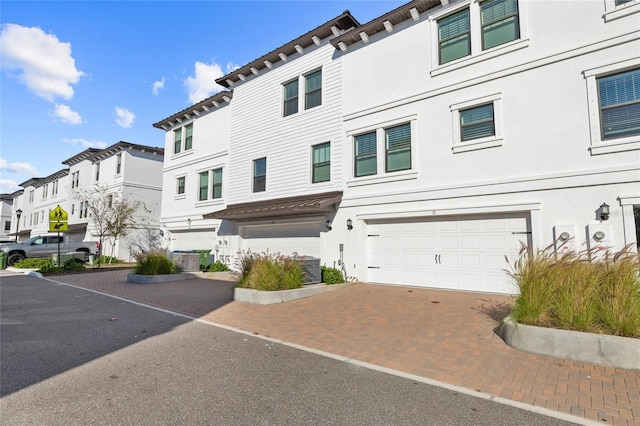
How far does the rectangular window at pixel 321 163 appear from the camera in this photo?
14242 mm

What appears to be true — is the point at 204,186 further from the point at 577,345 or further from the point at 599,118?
the point at 577,345

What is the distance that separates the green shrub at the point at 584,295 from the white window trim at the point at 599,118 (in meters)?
4.26

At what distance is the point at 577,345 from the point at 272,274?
7.16 meters

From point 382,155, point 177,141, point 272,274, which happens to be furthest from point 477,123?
point 177,141

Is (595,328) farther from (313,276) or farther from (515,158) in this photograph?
(313,276)

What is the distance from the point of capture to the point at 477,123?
34.5ft

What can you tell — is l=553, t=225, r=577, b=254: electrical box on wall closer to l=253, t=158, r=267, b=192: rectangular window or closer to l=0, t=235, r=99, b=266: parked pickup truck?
l=253, t=158, r=267, b=192: rectangular window

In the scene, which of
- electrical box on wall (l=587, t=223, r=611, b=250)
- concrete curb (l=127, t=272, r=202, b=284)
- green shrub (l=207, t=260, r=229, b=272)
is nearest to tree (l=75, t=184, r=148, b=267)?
green shrub (l=207, t=260, r=229, b=272)

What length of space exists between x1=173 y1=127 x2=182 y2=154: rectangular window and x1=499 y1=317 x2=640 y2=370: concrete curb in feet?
71.5

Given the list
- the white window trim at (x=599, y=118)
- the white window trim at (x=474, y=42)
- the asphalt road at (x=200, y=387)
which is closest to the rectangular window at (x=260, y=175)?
the white window trim at (x=474, y=42)

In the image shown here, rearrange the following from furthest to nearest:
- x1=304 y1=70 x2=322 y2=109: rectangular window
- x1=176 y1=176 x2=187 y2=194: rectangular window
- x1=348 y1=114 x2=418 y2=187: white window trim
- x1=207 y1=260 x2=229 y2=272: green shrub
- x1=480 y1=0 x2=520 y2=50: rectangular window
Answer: x1=176 y1=176 x2=187 y2=194: rectangular window → x1=207 y1=260 x2=229 y2=272: green shrub → x1=304 y1=70 x2=322 y2=109: rectangular window → x1=348 y1=114 x2=418 y2=187: white window trim → x1=480 y1=0 x2=520 y2=50: rectangular window

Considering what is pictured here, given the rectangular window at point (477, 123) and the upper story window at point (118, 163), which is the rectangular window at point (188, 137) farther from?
the rectangular window at point (477, 123)

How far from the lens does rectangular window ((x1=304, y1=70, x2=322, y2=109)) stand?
15062 millimetres

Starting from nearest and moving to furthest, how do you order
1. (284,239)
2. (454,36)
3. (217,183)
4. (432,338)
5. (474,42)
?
(432,338) → (474,42) → (454,36) → (284,239) → (217,183)
